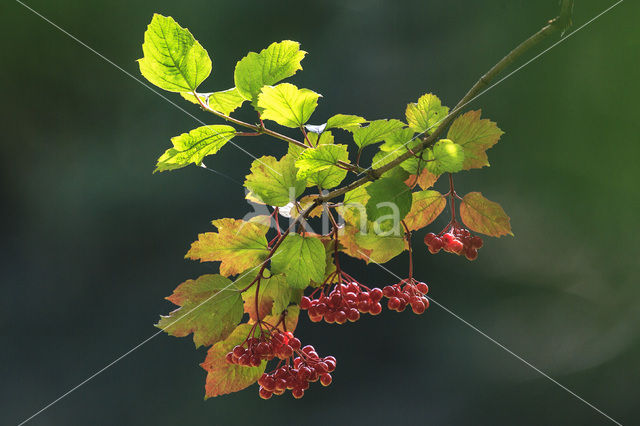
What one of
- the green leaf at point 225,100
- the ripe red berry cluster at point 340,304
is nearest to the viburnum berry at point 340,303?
the ripe red berry cluster at point 340,304

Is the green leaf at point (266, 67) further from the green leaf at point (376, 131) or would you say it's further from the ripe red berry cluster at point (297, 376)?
the ripe red berry cluster at point (297, 376)

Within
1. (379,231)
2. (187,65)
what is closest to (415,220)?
(379,231)

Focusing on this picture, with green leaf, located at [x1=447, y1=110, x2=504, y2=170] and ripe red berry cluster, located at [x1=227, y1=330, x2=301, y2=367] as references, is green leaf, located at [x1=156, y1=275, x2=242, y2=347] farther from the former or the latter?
green leaf, located at [x1=447, y1=110, x2=504, y2=170]

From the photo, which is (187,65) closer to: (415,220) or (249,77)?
(249,77)

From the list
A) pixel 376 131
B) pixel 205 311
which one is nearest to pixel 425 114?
pixel 376 131

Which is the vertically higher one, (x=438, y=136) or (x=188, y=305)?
(x=438, y=136)

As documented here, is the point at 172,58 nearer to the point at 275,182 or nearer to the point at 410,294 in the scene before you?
the point at 275,182
